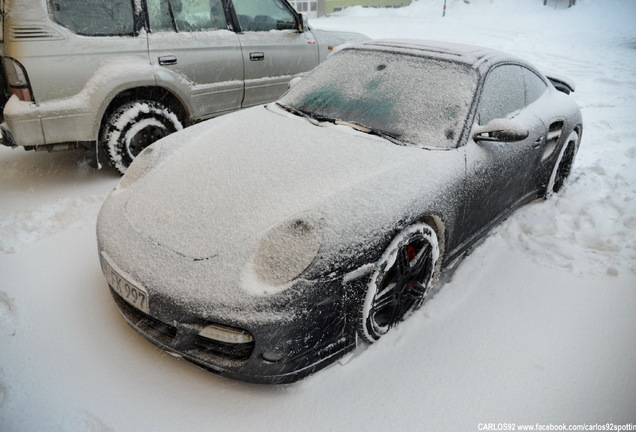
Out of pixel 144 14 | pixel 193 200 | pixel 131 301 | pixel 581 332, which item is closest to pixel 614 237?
pixel 581 332

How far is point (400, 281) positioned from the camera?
2186 millimetres

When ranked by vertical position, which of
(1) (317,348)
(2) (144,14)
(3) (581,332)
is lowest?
(3) (581,332)

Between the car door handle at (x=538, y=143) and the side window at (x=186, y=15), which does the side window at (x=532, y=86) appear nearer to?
the car door handle at (x=538, y=143)

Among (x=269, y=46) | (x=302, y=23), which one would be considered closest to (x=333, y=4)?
(x=302, y=23)

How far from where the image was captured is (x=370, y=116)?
2688mm

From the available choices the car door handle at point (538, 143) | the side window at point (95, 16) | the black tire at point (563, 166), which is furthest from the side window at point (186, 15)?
the black tire at point (563, 166)

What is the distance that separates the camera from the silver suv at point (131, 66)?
129 inches

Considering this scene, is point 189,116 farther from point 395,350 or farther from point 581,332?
point 581,332

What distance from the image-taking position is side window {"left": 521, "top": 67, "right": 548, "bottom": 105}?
10.8ft

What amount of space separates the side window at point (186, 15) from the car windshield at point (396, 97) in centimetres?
168

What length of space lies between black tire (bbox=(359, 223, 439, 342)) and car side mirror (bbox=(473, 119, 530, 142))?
728 mm

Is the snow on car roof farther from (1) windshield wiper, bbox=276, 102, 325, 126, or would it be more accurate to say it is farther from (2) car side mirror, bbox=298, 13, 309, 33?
(2) car side mirror, bbox=298, 13, 309, 33

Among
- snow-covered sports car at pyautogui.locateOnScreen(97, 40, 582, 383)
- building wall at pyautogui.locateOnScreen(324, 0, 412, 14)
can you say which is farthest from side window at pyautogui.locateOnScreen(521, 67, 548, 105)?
building wall at pyautogui.locateOnScreen(324, 0, 412, 14)

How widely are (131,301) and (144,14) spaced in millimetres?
2958
